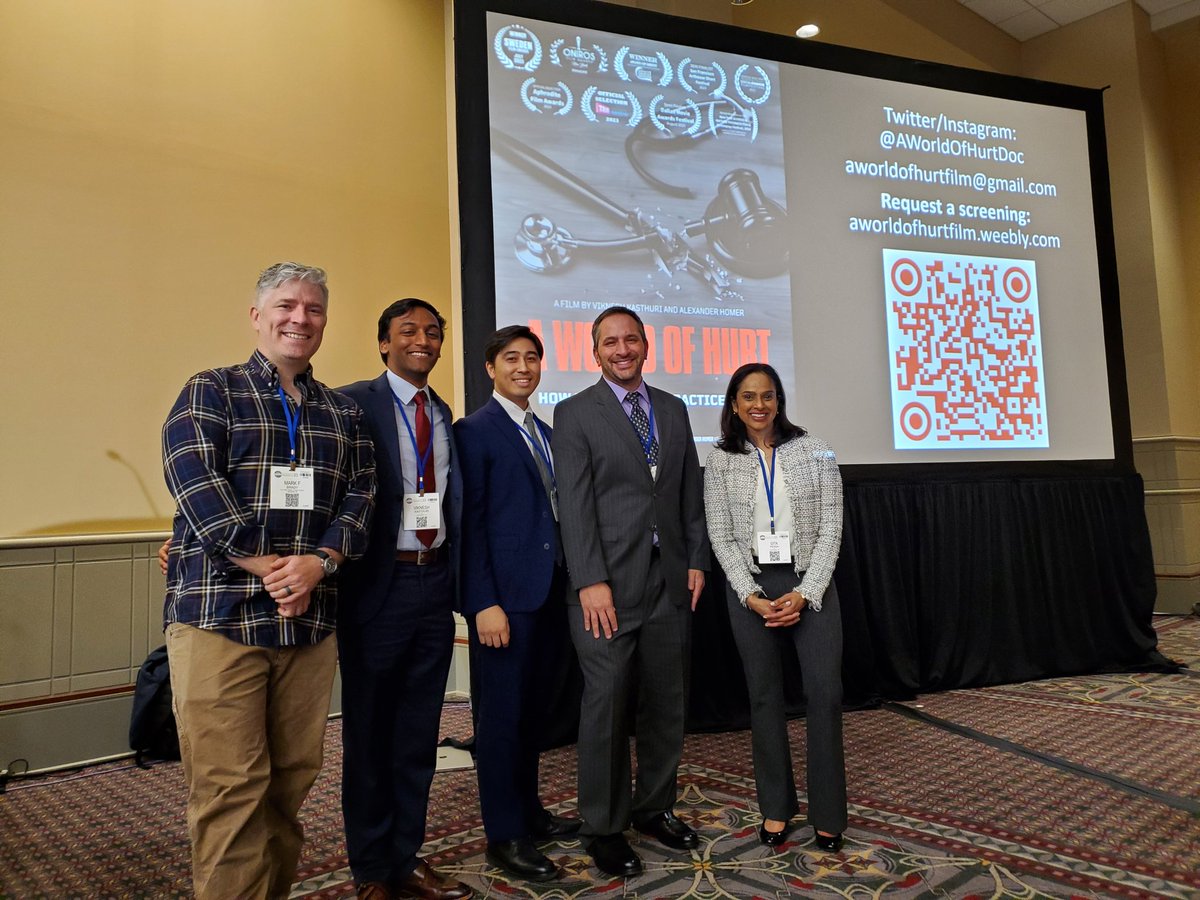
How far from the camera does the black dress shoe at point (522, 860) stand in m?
2.09

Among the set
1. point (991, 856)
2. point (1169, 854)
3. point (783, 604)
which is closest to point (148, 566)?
point (783, 604)

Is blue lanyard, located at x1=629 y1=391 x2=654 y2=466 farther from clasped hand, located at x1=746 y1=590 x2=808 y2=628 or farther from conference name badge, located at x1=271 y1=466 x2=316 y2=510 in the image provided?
conference name badge, located at x1=271 y1=466 x2=316 y2=510

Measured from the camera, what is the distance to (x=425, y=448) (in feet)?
6.89

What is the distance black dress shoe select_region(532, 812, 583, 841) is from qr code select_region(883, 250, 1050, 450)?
260cm

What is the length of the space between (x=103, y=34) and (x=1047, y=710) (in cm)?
521

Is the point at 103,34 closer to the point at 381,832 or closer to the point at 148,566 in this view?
the point at 148,566

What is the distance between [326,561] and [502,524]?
58 centimetres

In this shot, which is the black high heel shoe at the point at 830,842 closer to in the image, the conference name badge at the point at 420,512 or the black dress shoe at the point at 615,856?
the black dress shoe at the point at 615,856

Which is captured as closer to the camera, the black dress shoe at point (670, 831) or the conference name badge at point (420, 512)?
the conference name badge at point (420, 512)

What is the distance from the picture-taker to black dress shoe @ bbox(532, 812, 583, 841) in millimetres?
2371

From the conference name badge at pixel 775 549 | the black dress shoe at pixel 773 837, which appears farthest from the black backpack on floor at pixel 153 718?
the conference name badge at pixel 775 549

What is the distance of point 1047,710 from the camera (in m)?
3.73

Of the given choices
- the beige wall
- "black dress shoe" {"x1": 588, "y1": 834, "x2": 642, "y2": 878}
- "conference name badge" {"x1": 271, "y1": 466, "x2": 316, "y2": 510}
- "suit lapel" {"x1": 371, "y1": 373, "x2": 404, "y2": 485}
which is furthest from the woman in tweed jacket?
the beige wall

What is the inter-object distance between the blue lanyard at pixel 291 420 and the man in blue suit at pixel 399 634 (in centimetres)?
29
